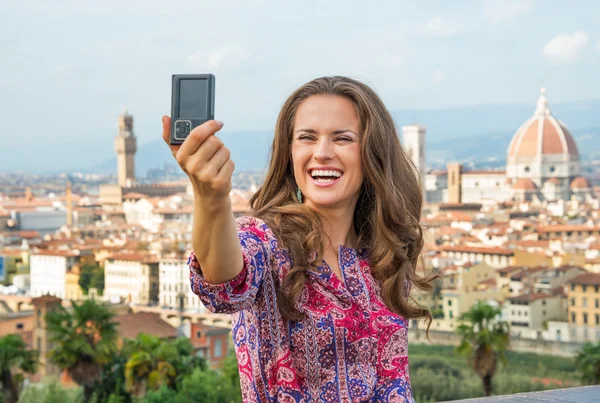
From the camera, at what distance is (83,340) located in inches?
290

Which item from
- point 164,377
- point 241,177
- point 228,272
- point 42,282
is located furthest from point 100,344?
point 241,177

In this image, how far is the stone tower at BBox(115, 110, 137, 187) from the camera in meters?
30.8

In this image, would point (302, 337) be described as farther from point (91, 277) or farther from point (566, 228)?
point (566, 228)

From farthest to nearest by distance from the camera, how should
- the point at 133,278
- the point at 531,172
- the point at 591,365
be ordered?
the point at 531,172, the point at 133,278, the point at 591,365

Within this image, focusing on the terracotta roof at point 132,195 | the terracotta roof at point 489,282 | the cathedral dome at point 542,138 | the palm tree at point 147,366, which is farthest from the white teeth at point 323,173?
the cathedral dome at point 542,138

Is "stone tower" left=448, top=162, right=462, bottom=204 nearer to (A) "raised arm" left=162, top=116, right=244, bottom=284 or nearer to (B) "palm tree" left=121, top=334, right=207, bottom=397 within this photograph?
(B) "palm tree" left=121, top=334, right=207, bottom=397

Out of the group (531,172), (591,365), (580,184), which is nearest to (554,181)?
(580,184)

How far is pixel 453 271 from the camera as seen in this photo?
15.3 metres

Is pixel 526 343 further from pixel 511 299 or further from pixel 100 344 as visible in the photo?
pixel 100 344

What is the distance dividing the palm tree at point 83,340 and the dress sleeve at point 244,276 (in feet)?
22.5

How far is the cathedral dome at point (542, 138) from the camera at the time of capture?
32875 mm

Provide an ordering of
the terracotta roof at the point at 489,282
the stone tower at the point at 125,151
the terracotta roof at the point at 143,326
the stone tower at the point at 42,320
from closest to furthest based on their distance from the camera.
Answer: the stone tower at the point at 42,320 < the terracotta roof at the point at 143,326 < the terracotta roof at the point at 489,282 < the stone tower at the point at 125,151

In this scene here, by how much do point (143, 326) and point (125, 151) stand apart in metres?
19.8

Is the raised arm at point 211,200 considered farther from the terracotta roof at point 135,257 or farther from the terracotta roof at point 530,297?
the terracotta roof at point 135,257
